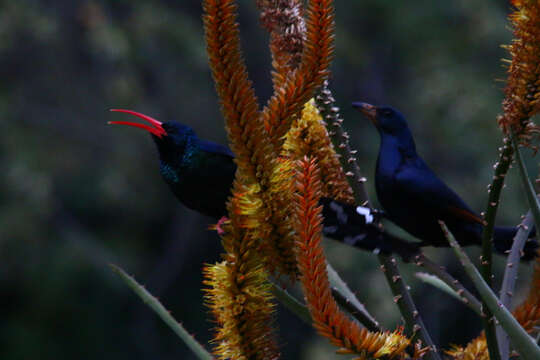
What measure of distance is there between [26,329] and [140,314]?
1.20 meters

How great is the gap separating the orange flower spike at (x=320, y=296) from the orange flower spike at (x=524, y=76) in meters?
0.17

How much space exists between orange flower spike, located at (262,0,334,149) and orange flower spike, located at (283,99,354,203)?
15 cm

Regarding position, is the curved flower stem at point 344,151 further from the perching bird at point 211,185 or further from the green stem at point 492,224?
the green stem at point 492,224

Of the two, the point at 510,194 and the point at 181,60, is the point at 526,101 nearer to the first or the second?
the point at 510,194

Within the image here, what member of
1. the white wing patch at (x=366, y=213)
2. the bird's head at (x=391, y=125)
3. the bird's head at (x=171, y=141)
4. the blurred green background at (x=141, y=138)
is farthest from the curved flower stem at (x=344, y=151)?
the blurred green background at (x=141, y=138)

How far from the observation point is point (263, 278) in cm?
56

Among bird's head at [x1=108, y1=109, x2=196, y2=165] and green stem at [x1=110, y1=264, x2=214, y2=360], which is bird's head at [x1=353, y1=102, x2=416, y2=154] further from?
green stem at [x1=110, y1=264, x2=214, y2=360]

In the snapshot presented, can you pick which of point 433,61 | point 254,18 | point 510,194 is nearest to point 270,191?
point 510,194

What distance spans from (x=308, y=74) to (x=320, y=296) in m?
0.18

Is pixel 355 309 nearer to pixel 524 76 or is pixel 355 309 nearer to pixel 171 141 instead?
pixel 524 76

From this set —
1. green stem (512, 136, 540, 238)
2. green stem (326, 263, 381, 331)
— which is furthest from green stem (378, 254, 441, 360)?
green stem (512, 136, 540, 238)

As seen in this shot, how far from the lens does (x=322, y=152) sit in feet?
2.41

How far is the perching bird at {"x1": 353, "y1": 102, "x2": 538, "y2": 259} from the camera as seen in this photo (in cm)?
94

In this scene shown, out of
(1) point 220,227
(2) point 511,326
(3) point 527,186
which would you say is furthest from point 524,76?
(1) point 220,227
